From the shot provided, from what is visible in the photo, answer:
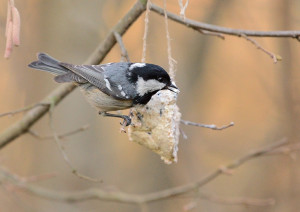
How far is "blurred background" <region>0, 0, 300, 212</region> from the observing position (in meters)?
4.48

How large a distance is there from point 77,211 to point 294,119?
2382mm

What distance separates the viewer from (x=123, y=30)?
9.10 ft

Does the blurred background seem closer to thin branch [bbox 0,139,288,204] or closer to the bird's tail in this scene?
thin branch [bbox 0,139,288,204]

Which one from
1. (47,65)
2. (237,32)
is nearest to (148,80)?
(237,32)

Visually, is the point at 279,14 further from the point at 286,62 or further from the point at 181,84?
the point at 181,84

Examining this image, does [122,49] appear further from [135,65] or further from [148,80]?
Result: [148,80]

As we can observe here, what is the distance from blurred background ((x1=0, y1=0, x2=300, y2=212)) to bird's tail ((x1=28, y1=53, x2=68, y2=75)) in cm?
149

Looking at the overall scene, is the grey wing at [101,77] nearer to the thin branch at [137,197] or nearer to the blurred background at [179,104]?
the thin branch at [137,197]

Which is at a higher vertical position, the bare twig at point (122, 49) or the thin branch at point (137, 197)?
the bare twig at point (122, 49)

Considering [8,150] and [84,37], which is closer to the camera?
[84,37]

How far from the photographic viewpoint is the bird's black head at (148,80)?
241 centimetres

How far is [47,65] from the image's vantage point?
275 centimetres

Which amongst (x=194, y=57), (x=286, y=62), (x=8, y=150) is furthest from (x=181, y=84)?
(x=8, y=150)

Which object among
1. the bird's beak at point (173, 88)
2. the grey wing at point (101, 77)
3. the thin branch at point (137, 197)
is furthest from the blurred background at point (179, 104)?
the bird's beak at point (173, 88)
